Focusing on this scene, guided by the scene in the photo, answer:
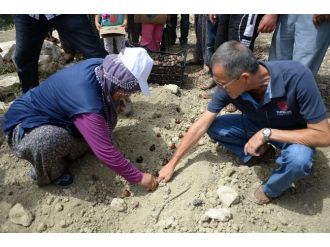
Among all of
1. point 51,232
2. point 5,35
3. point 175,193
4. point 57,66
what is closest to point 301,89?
point 175,193

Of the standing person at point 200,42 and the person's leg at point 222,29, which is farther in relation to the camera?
the standing person at point 200,42

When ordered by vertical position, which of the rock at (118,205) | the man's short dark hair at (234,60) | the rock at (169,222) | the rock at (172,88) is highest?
the man's short dark hair at (234,60)

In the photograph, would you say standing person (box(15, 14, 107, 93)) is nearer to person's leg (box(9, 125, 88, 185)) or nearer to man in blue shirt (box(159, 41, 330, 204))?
person's leg (box(9, 125, 88, 185))

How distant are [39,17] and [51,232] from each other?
81.7 inches

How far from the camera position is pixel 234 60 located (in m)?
2.52

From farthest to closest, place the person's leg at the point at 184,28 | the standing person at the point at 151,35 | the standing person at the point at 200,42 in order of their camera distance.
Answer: the person's leg at the point at 184,28 → the standing person at the point at 151,35 → the standing person at the point at 200,42

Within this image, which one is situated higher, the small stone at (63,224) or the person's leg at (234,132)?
the person's leg at (234,132)

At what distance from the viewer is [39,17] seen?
11.9ft

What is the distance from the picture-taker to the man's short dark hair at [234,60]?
2521 mm

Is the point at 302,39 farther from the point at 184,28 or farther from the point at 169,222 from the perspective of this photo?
the point at 184,28

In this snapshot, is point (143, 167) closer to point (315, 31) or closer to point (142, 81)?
point (142, 81)

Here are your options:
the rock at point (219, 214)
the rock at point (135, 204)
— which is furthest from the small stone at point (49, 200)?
the rock at point (219, 214)

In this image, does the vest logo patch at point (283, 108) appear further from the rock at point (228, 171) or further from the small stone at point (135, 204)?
the small stone at point (135, 204)

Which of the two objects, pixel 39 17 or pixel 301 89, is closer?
pixel 301 89
